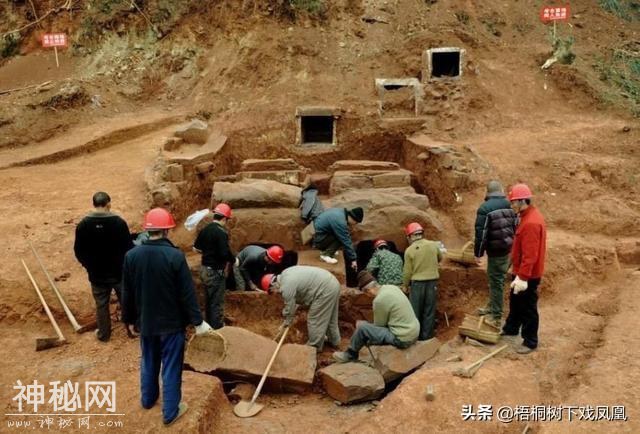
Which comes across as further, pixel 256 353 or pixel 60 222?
pixel 60 222

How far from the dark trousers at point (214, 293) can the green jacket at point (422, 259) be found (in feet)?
7.75

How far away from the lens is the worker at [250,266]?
7.00 metres

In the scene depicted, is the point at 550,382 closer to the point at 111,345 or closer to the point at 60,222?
the point at 111,345

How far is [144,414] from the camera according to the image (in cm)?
430

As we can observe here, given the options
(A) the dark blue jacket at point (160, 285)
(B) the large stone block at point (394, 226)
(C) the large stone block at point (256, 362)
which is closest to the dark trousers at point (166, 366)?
(A) the dark blue jacket at point (160, 285)

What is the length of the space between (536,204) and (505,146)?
84.8 inches

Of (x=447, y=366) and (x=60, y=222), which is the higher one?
(x=60, y=222)

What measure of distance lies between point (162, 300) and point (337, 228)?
144 inches

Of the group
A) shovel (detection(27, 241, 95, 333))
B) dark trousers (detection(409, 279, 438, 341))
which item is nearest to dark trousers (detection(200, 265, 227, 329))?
shovel (detection(27, 241, 95, 333))

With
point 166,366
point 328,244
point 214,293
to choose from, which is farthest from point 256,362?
point 328,244

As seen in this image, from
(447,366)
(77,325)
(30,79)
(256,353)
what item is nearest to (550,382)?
(447,366)

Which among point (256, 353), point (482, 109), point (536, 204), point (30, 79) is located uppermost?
point (30, 79)

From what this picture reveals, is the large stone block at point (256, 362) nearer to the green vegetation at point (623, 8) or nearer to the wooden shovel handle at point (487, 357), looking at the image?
the wooden shovel handle at point (487, 357)

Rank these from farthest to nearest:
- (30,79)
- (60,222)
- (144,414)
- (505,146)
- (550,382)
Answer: (30,79) < (505,146) < (60,222) < (550,382) < (144,414)
